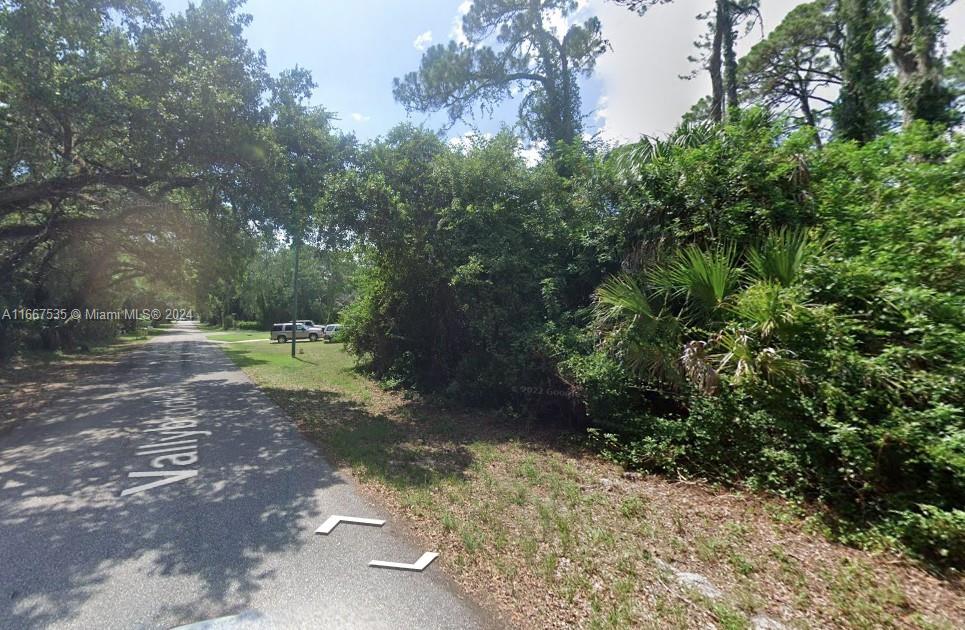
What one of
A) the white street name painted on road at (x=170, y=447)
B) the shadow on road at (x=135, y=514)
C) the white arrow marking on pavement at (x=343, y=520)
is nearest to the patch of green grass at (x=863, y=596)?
the white arrow marking on pavement at (x=343, y=520)

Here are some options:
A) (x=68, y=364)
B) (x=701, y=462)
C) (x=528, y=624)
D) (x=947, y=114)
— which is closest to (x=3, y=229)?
(x=68, y=364)

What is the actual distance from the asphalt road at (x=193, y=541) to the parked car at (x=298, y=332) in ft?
85.0

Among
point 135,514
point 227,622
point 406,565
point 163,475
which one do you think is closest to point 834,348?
point 406,565

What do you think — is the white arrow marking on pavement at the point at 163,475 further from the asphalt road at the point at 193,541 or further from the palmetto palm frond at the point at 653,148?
the palmetto palm frond at the point at 653,148

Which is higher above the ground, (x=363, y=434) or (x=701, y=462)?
(x=701, y=462)

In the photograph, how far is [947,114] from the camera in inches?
293

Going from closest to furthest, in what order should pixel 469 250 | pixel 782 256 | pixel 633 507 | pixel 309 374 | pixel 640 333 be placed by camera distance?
pixel 633 507 < pixel 782 256 < pixel 640 333 < pixel 469 250 < pixel 309 374

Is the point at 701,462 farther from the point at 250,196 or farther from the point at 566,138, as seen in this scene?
the point at 566,138

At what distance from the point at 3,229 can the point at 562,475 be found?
54.2ft

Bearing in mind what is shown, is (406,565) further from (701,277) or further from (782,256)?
(782,256)

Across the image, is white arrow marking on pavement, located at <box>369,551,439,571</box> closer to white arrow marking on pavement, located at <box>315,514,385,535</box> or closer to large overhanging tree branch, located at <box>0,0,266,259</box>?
white arrow marking on pavement, located at <box>315,514,385,535</box>

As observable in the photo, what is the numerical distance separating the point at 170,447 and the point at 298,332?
29.2 meters

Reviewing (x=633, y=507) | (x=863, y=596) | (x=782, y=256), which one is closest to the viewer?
(x=863, y=596)

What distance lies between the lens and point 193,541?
3.30 meters
